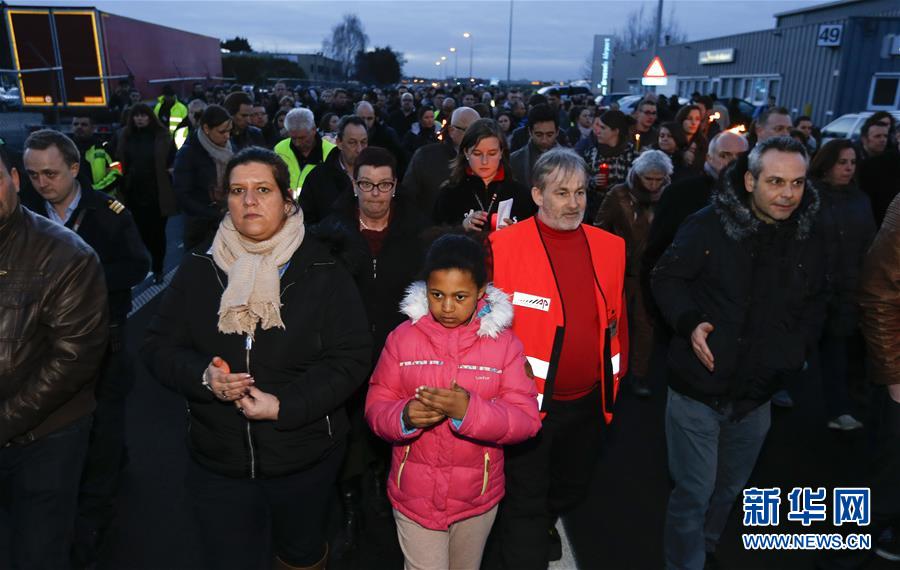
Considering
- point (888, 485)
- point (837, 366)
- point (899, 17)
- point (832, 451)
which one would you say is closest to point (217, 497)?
point (888, 485)

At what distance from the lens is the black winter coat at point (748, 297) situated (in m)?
3.09

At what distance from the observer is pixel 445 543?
2.83 meters

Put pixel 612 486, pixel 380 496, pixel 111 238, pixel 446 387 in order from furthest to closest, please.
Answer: pixel 612 486 → pixel 380 496 → pixel 111 238 → pixel 446 387

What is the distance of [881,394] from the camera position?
3.43m

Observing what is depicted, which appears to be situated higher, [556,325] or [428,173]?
[428,173]

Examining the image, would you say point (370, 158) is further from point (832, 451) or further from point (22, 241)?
point (832, 451)

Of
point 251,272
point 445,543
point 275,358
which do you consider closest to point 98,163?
point 251,272

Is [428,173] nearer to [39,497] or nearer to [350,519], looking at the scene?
[350,519]

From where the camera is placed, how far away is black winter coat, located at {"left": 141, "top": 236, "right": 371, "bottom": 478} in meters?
2.63

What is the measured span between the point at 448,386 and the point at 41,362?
1586 mm

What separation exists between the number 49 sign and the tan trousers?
27.8m

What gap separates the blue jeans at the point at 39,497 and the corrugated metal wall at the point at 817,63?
28.0m

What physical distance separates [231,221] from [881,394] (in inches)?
127

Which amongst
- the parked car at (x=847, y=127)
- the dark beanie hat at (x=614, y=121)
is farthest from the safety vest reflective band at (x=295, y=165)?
the parked car at (x=847, y=127)
